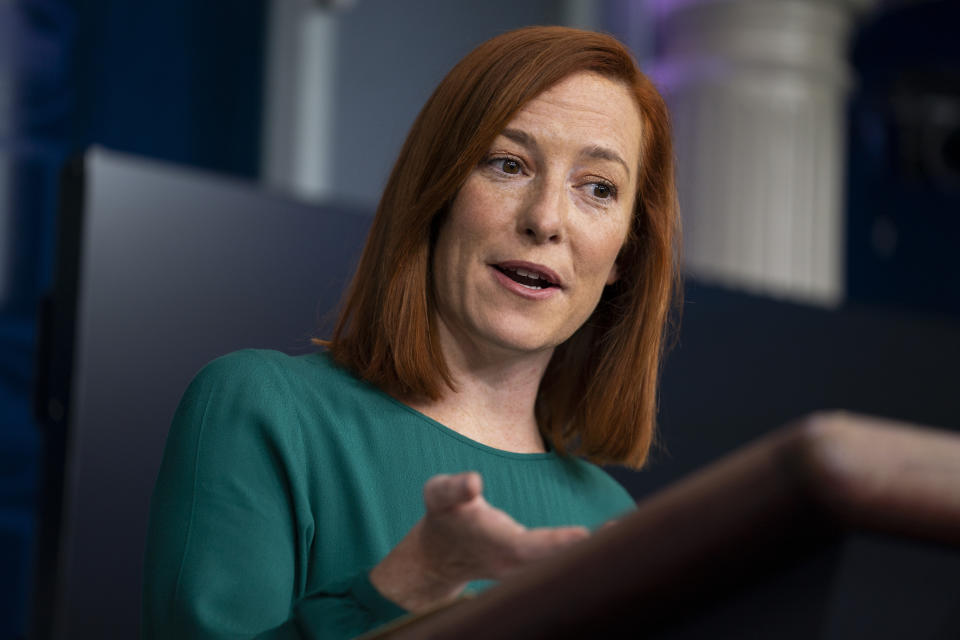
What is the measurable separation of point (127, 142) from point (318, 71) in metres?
0.50

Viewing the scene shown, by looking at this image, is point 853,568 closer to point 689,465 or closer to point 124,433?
point 124,433

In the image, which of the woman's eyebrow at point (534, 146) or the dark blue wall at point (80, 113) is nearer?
the woman's eyebrow at point (534, 146)

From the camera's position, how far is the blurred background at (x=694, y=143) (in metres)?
1.75

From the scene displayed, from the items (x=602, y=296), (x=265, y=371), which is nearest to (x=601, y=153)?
(x=602, y=296)

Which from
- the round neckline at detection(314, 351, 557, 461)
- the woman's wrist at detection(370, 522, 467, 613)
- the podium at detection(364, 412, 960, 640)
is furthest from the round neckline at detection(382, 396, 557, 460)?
the podium at detection(364, 412, 960, 640)

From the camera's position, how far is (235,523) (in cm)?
64

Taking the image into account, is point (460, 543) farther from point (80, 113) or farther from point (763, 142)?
point (763, 142)

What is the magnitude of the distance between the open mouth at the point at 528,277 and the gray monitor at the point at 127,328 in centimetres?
32

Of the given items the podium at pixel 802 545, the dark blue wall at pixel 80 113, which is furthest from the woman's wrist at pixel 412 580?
the dark blue wall at pixel 80 113

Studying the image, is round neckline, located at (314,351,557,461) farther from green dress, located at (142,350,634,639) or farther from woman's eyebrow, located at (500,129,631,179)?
woman's eyebrow, located at (500,129,631,179)

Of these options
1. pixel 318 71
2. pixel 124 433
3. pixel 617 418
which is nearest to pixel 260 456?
pixel 617 418

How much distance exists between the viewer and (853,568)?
1.13 feet

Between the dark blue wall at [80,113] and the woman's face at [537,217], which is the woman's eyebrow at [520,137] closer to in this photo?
the woman's face at [537,217]

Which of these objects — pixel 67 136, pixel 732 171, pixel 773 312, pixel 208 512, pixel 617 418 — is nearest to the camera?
pixel 208 512
